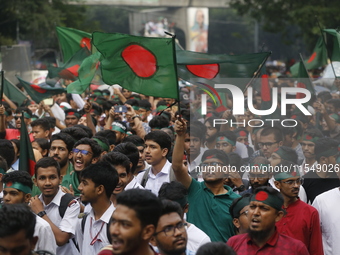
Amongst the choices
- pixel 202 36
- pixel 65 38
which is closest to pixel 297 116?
pixel 65 38

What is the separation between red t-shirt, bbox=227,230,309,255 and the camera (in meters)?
5.24

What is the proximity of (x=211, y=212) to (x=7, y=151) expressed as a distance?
291 centimetres

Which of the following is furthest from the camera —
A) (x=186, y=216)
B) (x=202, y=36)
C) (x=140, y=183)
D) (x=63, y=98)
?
(x=202, y=36)

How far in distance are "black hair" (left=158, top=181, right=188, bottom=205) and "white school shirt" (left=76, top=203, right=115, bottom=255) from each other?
0.41 metres

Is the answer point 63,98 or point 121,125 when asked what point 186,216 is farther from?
point 63,98

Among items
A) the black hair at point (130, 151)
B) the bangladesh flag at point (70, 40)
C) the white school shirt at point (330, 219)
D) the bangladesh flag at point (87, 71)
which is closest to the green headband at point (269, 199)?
the white school shirt at point (330, 219)

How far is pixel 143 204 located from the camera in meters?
4.28

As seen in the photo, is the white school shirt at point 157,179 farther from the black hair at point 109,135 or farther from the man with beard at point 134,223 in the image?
the man with beard at point 134,223

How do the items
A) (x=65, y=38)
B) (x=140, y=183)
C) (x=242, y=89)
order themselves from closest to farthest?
1. (x=140, y=183)
2. (x=242, y=89)
3. (x=65, y=38)

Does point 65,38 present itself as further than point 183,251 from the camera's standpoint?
Yes

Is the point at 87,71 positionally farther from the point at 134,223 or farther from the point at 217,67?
the point at 134,223

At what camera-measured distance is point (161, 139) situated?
760 cm

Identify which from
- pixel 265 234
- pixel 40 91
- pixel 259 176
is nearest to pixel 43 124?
pixel 40 91

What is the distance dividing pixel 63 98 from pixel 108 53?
8.26 m
